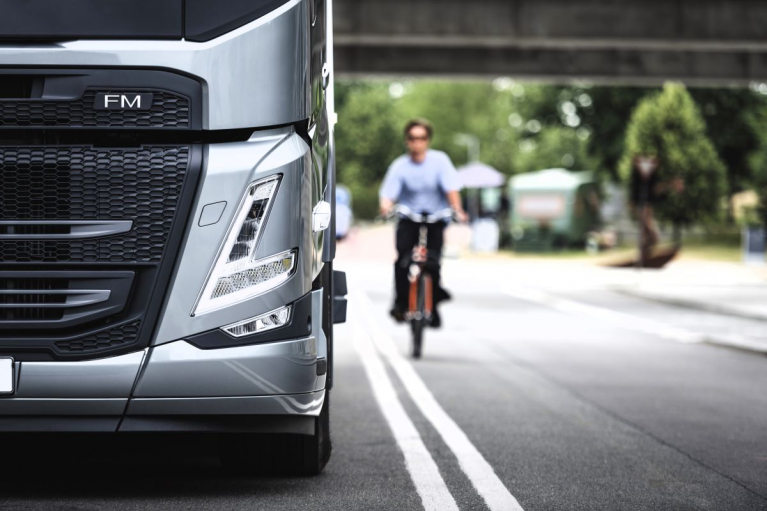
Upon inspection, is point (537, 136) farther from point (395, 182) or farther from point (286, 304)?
point (286, 304)

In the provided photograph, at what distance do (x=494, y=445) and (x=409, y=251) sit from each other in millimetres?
4945

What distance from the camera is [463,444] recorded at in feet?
22.6

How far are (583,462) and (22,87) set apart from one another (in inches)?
127

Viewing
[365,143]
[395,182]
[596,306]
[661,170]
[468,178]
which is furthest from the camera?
[365,143]

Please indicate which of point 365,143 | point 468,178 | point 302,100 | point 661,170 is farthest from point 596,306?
point 365,143

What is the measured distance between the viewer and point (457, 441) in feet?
22.9

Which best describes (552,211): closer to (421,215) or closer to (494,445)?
(421,215)

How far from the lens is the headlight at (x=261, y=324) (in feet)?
16.3

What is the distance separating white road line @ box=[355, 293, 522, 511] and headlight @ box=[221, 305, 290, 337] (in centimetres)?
112

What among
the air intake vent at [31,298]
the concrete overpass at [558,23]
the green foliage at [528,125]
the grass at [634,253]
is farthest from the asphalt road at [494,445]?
Result: the green foliage at [528,125]

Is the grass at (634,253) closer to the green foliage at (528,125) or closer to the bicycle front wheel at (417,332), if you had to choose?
the green foliage at (528,125)

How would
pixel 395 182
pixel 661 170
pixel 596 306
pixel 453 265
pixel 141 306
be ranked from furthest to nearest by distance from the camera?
pixel 661 170 → pixel 453 265 → pixel 596 306 → pixel 395 182 → pixel 141 306

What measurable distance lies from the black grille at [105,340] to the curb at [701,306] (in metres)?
14.4

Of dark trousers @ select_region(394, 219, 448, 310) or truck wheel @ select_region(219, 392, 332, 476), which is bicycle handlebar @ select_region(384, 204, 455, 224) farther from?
truck wheel @ select_region(219, 392, 332, 476)
